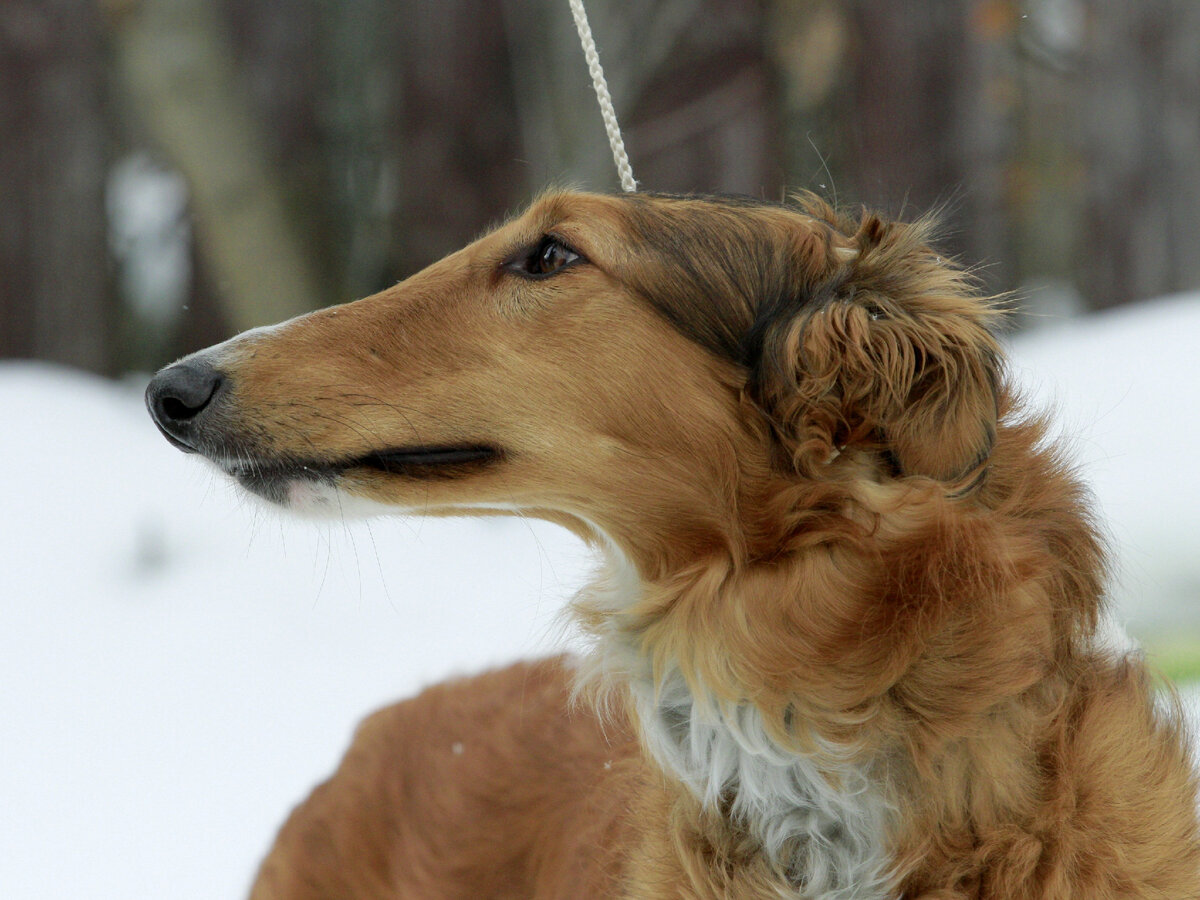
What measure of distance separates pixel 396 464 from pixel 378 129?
5.96 m

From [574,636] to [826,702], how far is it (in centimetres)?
75

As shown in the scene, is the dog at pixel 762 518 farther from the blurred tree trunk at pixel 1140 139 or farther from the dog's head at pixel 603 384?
the blurred tree trunk at pixel 1140 139

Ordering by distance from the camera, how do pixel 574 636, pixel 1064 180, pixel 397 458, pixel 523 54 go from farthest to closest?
pixel 1064 180 → pixel 523 54 → pixel 574 636 → pixel 397 458

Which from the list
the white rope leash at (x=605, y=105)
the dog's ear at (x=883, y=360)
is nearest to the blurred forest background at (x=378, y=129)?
the white rope leash at (x=605, y=105)

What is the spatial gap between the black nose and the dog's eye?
2.33 feet

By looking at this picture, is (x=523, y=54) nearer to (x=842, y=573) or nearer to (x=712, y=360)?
(x=712, y=360)

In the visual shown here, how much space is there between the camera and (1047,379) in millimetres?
6941

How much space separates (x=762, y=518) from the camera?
94.0 inches

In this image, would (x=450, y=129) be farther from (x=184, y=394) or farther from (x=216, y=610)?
(x=184, y=394)

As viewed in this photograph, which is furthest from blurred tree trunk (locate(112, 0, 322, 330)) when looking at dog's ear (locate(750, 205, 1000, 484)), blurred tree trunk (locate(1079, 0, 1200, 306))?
blurred tree trunk (locate(1079, 0, 1200, 306))

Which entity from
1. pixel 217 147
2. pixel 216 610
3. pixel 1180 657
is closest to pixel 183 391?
pixel 216 610

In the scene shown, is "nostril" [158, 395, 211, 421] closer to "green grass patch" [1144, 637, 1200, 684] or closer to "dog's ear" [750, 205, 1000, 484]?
"dog's ear" [750, 205, 1000, 484]

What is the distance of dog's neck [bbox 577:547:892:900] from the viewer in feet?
7.22

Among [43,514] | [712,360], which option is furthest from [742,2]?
[712,360]
